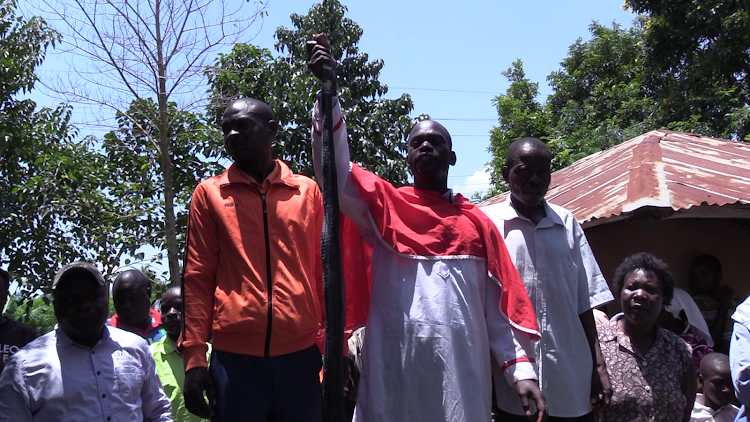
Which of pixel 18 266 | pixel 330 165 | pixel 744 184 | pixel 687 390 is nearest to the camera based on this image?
pixel 330 165

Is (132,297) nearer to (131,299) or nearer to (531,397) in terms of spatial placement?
(131,299)

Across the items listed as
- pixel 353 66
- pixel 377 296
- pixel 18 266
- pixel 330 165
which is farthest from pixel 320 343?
pixel 353 66

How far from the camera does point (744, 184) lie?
21.6 ft

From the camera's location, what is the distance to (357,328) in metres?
2.94

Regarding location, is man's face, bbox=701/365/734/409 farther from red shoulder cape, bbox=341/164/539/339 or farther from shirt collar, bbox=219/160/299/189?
shirt collar, bbox=219/160/299/189

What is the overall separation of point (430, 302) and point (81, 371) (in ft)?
4.42

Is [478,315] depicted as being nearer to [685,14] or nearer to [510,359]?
[510,359]

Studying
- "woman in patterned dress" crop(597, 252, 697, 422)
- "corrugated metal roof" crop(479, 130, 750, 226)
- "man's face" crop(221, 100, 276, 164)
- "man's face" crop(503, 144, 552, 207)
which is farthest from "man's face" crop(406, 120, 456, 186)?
"corrugated metal roof" crop(479, 130, 750, 226)

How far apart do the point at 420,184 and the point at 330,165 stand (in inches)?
22.7

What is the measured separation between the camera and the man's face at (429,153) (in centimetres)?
309

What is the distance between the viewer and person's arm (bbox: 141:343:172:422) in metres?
3.07

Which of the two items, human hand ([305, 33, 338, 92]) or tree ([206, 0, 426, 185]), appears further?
tree ([206, 0, 426, 185])

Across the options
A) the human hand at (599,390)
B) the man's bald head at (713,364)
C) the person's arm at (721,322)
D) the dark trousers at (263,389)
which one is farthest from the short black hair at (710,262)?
the dark trousers at (263,389)

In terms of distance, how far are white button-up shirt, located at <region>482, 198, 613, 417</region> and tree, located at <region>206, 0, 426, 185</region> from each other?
19.1 ft
